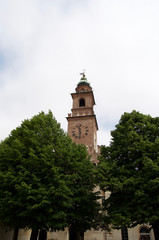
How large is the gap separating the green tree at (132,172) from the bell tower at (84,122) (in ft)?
44.7

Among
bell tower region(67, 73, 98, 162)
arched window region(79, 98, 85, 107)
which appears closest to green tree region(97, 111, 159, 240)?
bell tower region(67, 73, 98, 162)

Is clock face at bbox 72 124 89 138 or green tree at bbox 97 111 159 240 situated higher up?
clock face at bbox 72 124 89 138

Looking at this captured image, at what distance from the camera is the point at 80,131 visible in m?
33.2

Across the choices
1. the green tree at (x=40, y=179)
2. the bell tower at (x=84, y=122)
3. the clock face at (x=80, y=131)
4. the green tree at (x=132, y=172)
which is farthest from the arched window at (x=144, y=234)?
the clock face at (x=80, y=131)

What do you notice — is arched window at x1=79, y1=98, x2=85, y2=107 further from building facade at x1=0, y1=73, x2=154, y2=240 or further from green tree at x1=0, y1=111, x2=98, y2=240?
green tree at x1=0, y1=111, x2=98, y2=240

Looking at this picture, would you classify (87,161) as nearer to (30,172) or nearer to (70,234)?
(30,172)

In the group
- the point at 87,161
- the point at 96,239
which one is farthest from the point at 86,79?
the point at 96,239

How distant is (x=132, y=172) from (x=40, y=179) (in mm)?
6883

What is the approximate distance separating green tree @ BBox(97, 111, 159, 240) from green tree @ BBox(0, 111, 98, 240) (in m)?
2.43

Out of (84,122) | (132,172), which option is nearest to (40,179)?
(132,172)

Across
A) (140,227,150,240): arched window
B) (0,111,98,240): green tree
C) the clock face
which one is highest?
the clock face

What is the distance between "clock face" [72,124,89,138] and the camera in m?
32.8

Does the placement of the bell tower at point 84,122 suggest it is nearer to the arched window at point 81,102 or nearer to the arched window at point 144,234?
the arched window at point 81,102

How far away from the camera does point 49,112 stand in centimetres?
1998
